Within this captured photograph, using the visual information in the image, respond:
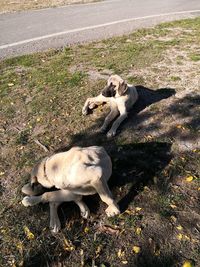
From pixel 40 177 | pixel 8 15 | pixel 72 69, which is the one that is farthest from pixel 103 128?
pixel 8 15

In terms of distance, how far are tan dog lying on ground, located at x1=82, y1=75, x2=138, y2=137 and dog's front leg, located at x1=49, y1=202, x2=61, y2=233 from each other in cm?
201

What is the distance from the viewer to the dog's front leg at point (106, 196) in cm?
399

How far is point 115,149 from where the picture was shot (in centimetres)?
529

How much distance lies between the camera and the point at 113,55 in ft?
29.0

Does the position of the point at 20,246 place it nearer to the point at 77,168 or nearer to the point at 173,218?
the point at 77,168

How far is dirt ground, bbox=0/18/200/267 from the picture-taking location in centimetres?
382

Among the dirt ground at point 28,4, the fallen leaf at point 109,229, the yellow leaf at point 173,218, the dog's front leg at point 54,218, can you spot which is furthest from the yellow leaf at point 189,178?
the dirt ground at point 28,4

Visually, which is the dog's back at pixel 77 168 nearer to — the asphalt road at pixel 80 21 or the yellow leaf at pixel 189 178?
the yellow leaf at pixel 189 178

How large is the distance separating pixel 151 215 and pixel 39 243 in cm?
129

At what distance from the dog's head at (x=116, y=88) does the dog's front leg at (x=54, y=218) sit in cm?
252

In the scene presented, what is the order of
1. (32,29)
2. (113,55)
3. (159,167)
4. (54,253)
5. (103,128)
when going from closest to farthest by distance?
(54,253)
(159,167)
(103,128)
(113,55)
(32,29)

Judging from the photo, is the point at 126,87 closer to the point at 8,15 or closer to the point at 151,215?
the point at 151,215

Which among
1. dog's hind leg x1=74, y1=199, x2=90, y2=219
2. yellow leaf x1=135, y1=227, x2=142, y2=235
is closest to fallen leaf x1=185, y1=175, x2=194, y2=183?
yellow leaf x1=135, y1=227, x2=142, y2=235

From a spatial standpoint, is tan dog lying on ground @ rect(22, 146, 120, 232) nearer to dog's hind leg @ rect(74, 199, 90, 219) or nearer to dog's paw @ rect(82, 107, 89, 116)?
dog's hind leg @ rect(74, 199, 90, 219)
